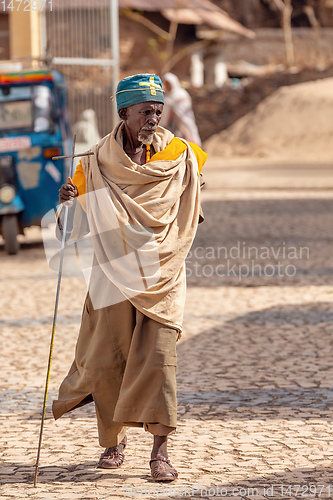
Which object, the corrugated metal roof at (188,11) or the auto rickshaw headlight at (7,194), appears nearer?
the auto rickshaw headlight at (7,194)

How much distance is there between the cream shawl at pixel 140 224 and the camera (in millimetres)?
4180

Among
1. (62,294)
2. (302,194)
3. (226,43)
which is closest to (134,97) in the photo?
(62,294)

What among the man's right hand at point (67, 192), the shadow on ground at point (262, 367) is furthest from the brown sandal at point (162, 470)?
the man's right hand at point (67, 192)

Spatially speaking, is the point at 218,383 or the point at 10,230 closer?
the point at 218,383

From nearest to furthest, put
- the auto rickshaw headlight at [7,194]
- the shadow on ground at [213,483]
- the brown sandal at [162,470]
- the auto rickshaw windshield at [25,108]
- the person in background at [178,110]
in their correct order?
the shadow on ground at [213,483] → the brown sandal at [162,470] → the auto rickshaw headlight at [7,194] → the auto rickshaw windshield at [25,108] → the person in background at [178,110]

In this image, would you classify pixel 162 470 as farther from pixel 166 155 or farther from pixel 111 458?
pixel 166 155

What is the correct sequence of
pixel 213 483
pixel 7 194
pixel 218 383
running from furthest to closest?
1. pixel 7 194
2. pixel 218 383
3. pixel 213 483

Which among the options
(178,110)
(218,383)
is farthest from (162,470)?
(178,110)

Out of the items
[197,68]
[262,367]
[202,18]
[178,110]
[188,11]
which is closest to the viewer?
[262,367]

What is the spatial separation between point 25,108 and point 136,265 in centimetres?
828

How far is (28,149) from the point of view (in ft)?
38.7

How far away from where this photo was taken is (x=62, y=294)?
918 cm

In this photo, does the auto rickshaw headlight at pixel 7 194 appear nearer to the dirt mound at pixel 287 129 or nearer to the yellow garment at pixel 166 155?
the yellow garment at pixel 166 155

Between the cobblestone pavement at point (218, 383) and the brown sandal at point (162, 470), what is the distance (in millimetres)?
41
